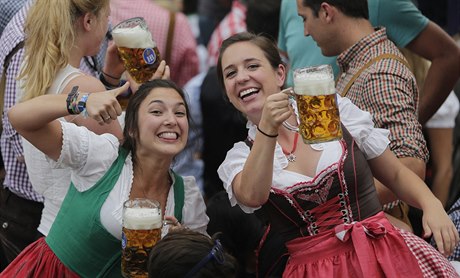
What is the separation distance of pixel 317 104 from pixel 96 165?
0.90 metres

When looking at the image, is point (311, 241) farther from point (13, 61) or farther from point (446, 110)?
point (446, 110)

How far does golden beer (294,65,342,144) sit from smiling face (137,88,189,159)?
0.63 meters

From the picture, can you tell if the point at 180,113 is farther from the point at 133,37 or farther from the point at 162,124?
the point at 133,37

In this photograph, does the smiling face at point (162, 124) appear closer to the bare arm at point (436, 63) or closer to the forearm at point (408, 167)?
the forearm at point (408, 167)

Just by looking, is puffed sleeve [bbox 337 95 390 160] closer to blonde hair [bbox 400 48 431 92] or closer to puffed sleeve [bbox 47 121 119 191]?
puffed sleeve [bbox 47 121 119 191]

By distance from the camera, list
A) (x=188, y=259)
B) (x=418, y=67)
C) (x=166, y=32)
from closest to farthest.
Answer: (x=188, y=259) → (x=418, y=67) → (x=166, y=32)

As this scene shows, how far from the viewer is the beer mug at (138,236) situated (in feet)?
10.4

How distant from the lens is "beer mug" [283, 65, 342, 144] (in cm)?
297

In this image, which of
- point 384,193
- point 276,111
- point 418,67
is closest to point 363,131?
point 384,193

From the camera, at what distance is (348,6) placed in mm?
4074

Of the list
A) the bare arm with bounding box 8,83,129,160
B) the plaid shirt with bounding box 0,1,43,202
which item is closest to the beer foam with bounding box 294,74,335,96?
the bare arm with bounding box 8,83,129,160

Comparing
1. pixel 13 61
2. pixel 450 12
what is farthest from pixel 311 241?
pixel 450 12

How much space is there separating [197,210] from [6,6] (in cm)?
159

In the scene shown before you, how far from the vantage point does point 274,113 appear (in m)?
2.99
